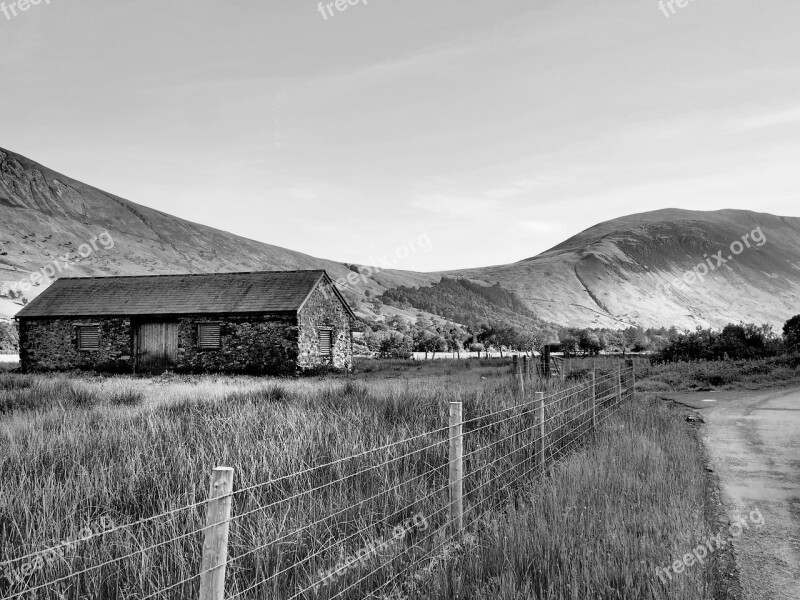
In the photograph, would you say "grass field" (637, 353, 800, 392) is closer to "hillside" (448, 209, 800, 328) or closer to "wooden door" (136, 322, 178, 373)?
"wooden door" (136, 322, 178, 373)

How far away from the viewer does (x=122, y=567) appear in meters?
3.89

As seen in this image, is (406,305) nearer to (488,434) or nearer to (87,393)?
(87,393)

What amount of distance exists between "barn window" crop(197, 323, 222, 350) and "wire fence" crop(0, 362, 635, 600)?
75.6 ft

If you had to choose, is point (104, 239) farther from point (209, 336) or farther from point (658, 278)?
point (658, 278)

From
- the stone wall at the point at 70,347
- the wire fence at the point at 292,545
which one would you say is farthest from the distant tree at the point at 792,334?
the stone wall at the point at 70,347

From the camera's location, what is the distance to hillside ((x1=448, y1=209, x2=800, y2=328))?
4289 inches

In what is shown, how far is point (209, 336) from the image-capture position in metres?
28.0

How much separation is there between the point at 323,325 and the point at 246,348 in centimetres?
414

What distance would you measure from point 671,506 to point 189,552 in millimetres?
4003

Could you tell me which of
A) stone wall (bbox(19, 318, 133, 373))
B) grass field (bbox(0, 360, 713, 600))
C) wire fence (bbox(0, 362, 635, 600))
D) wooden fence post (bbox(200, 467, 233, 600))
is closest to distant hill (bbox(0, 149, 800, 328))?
stone wall (bbox(19, 318, 133, 373))

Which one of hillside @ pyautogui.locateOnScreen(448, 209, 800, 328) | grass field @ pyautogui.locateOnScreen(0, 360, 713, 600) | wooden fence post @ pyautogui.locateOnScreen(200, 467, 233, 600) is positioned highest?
hillside @ pyautogui.locateOnScreen(448, 209, 800, 328)

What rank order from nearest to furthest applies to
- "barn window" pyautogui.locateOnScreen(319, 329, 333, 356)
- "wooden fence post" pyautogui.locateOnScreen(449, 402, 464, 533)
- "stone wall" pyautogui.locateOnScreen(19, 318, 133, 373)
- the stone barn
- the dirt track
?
the dirt track < "wooden fence post" pyautogui.locateOnScreen(449, 402, 464, 533) < the stone barn < "stone wall" pyautogui.locateOnScreen(19, 318, 133, 373) < "barn window" pyautogui.locateOnScreen(319, 329, 333, 356)

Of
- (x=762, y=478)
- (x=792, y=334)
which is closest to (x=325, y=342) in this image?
(x=792, y=334)

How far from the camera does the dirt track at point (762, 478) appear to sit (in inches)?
180
